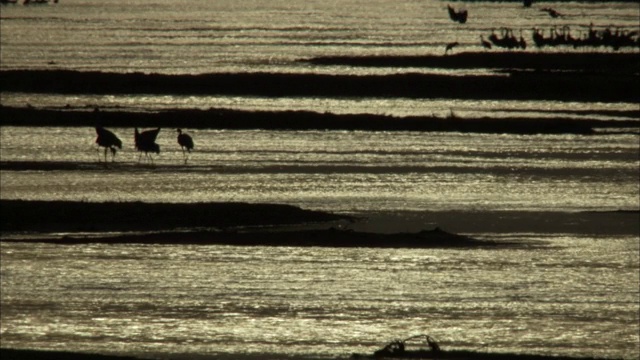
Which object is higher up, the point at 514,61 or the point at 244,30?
the point at 244,30

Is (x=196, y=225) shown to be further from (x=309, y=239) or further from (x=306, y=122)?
(x=306, y=122)

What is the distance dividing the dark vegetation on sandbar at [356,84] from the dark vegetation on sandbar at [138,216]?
72.4 ft

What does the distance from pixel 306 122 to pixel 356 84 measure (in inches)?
410

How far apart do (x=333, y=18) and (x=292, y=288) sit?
99372 millimetres

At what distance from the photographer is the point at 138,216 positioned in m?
21.3

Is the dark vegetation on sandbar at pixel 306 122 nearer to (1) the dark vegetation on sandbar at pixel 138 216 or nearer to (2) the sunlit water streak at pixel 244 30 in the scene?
(1) the dark vegetation on sandbar at pixel 138 216

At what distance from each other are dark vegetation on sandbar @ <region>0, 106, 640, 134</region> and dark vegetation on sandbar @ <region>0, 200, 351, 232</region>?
44.0ft

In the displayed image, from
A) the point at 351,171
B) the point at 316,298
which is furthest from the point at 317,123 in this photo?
the point at 316,298

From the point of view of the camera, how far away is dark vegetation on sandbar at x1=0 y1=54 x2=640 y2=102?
4341 cm

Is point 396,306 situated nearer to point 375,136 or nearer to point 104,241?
point 104,241

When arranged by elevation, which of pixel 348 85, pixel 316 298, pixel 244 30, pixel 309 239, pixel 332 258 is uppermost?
pixel 244 30

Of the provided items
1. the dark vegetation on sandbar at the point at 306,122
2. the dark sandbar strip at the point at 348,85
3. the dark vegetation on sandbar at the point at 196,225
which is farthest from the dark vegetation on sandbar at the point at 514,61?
the dark vegetation on sandbar at the point at 196,225

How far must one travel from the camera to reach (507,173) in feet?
91.2

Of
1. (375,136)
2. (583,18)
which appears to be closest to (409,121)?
(375,136)
